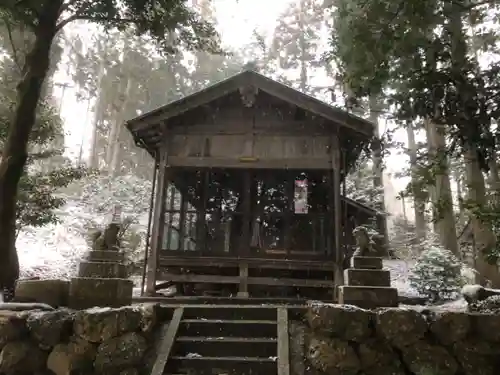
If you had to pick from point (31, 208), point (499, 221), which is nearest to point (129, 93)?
point (31, 208)

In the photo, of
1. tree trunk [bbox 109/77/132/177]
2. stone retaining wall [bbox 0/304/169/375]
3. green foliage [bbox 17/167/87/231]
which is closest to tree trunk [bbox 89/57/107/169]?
tree trunk [bbox 109/77/132/177]

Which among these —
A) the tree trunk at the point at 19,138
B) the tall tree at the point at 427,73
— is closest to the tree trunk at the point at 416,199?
the tall tree at the point at 427,73

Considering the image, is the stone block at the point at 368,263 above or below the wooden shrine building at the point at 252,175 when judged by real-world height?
below

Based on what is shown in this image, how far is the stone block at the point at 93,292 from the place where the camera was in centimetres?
667

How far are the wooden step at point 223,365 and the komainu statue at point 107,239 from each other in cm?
262

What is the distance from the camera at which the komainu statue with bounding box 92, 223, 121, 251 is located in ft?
24.1

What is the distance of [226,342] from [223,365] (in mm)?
403

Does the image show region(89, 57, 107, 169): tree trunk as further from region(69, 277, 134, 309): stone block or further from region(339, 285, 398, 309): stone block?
region(339, 285, 398, 309): stone block

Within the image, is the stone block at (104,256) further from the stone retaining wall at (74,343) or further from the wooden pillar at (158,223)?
the wooden pillar at (158,223)

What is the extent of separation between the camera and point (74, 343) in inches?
217

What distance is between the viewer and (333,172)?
10305 millimetres

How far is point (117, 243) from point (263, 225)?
16.7 ft

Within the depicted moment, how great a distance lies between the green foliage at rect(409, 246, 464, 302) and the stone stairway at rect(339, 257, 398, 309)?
4109mm

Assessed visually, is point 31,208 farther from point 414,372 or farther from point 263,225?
point 414,372
